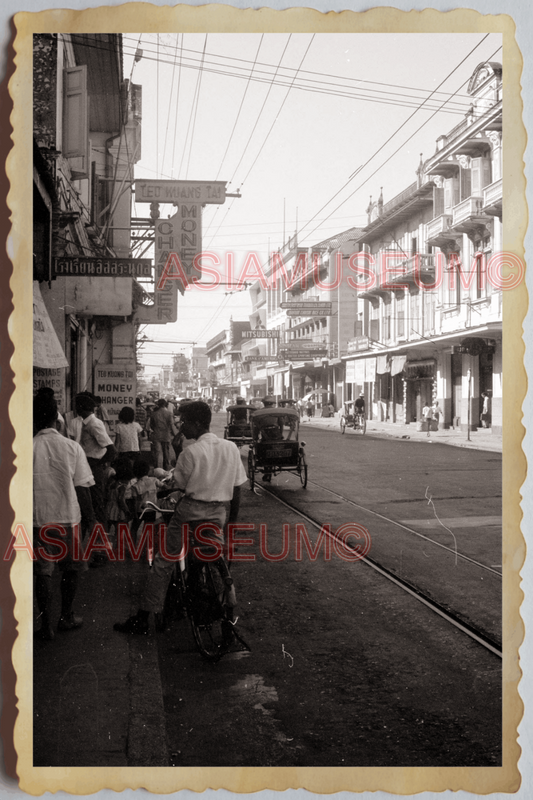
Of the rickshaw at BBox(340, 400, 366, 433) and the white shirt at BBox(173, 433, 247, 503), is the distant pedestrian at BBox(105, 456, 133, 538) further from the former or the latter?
the rickshaw at BBox(340, 400, 366, 433)

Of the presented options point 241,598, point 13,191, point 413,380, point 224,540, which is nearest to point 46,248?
point 13,191

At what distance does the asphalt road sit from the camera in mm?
3479

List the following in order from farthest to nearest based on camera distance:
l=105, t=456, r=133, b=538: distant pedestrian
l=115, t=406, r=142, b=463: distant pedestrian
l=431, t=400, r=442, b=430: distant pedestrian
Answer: l=431, t=400, r=442, b=430: distant pedestrian, l=115, t=406, r=142, b=463: distant pedestrian, l=105, t=456, r=133, b=538: distant pedestrian

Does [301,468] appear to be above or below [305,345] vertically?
below

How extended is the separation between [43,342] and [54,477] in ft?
2.53

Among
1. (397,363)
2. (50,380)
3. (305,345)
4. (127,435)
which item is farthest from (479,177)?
(305,345)

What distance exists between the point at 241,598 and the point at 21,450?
2.76m

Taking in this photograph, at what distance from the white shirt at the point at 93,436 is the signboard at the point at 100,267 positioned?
51.6 inches

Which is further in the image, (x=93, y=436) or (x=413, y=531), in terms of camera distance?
(x=413, y=531)


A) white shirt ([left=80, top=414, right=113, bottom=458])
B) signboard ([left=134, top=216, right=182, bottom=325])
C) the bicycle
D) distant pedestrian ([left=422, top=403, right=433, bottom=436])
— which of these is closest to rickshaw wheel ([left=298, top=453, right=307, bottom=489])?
signboard ([left=134, top=216, right=182, bottom=325])

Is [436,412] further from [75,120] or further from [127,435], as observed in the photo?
[75,120]

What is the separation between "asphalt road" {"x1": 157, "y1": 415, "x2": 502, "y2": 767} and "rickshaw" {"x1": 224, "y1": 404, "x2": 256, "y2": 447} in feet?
46.0

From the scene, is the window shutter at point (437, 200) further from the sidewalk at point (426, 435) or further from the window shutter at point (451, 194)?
the sidewalk at point (426, 435)

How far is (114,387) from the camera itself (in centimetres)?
1170
